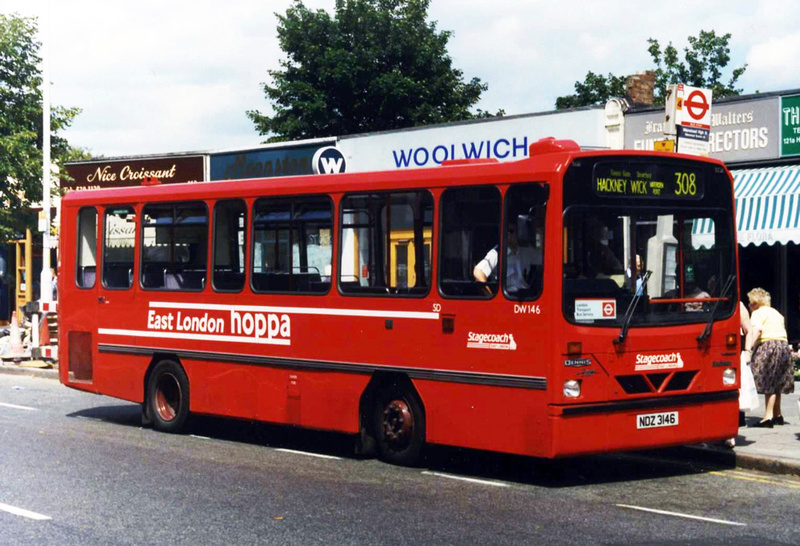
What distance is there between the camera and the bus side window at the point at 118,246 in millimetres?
14898

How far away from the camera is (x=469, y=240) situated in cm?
1088

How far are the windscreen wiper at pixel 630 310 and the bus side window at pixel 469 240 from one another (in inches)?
43.6

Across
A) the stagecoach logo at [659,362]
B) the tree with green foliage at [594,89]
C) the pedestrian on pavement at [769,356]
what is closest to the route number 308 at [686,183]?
the stagecoach logo at [659,362]

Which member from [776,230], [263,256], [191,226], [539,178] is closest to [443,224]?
[539,178]

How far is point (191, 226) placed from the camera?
14023 millimetres

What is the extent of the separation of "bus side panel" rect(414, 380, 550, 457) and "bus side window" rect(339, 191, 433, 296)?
3.14 ft

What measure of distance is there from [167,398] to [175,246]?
1.78 metres

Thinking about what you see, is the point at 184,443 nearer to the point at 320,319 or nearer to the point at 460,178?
the point at 320,319

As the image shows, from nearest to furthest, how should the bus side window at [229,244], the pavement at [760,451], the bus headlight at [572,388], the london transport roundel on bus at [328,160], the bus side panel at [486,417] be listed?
the bus headlight at [572,388] → the bus side panel at [486,417] → the pavement at [760,451] → the bus side window at [229,244] → the london transport roundel on bus at [328,160]

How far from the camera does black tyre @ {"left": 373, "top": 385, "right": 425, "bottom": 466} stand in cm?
1138

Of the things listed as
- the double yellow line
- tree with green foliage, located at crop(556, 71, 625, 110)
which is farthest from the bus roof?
tree with green foliage, located at crop(556, 71, 625, 110)

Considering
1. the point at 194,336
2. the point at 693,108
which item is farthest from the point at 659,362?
the point at 194,336

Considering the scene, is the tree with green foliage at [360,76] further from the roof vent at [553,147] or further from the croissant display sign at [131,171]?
the roof vent at [553,147]

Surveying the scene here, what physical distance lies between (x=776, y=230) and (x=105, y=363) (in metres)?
9.59
